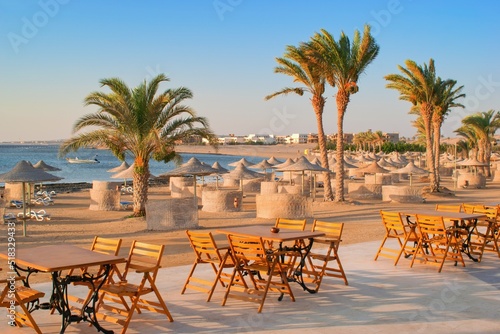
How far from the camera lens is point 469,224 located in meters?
9.12

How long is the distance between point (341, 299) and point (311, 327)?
122 cm

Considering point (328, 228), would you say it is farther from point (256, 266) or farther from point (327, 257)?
point (256, 266)

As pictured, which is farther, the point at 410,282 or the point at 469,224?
the point at 469,224

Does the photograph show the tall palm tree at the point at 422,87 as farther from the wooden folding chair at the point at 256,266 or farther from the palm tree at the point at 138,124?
the wooden folding chair at the point at 256,266

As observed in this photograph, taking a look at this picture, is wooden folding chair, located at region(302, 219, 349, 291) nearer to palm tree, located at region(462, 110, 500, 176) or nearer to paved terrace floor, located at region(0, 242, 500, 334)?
paved terrace floor, located at region(0, 242, 500, 334)

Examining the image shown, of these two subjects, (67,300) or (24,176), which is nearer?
(67,300)

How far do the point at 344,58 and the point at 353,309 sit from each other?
16535 mm

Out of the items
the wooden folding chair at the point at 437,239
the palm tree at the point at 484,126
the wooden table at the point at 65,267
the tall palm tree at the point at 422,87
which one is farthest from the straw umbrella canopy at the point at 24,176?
the palm tree at the point at 484,126

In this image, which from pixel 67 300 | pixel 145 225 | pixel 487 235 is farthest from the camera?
pixel 145 225

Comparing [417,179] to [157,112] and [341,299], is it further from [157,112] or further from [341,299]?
[341,299]

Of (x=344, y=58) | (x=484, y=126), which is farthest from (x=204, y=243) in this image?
(x=484, y=126)

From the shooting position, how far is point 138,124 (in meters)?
17.2

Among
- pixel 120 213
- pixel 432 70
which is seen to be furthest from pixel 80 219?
pixel 432 70

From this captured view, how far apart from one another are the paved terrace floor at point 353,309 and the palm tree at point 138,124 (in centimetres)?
939
